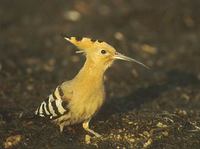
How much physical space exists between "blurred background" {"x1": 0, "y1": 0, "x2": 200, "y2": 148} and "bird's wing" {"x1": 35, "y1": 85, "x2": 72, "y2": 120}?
237 mm

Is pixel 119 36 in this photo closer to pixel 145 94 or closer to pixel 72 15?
pixel 72 15

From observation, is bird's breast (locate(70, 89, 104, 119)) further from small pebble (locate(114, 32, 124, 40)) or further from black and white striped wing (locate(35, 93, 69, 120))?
small pebble (locate(114, 32, 124, 40))

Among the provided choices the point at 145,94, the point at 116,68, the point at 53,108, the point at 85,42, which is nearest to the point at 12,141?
the point at 53,108

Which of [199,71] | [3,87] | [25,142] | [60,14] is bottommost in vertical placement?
[25,142]

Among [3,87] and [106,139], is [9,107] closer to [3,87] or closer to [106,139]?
[3,87]

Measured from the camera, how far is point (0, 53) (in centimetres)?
993

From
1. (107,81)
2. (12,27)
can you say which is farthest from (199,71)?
(12,27)

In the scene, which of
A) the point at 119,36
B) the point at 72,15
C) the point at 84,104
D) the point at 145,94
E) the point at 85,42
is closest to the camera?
the point at 84,104

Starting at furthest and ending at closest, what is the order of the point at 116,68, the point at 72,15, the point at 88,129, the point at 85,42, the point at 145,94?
the point at 72,15 < the point at 116,68 < the point at 145,94 < the point at 88,129 < the point at 85,42

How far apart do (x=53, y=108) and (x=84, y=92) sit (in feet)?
1.19

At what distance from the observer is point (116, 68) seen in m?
9.54

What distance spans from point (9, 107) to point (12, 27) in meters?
4.67

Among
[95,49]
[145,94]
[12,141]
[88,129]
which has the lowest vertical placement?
[12,141]

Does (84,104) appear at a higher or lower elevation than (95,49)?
lower
